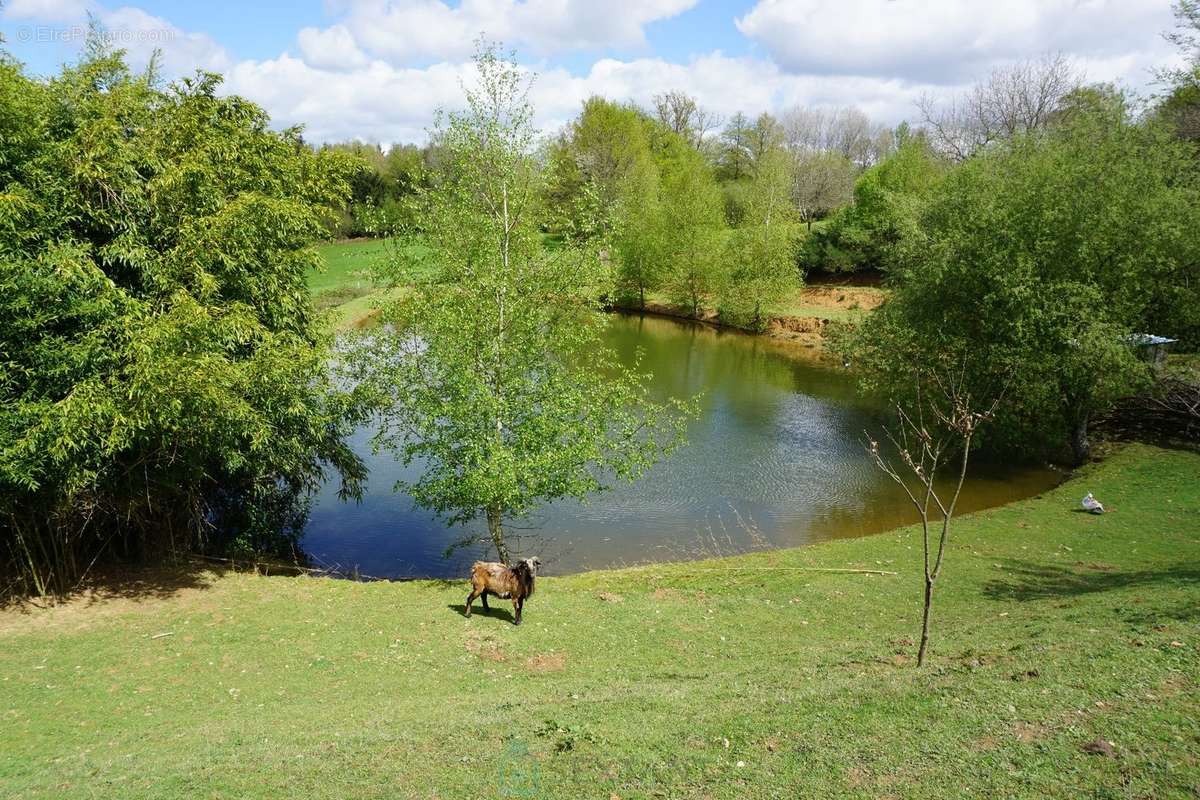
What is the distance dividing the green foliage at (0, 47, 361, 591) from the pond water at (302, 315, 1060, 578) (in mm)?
4813

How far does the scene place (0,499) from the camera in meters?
14.1

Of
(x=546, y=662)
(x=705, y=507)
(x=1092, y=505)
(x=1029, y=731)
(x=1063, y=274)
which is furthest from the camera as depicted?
(x=1063, y=274)

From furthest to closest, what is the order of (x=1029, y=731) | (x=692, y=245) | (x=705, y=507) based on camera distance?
(x=692, y=245)
(x=705, y=507)
(x=1029, y=731)

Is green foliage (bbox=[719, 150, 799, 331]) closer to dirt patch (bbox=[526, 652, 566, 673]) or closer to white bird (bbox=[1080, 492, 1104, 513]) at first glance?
white bird (bbox=[1080, 492, 1104, 513])

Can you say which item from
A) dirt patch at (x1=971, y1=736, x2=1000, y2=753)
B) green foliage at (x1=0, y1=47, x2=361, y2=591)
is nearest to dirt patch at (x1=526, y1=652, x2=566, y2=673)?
dirt patch at (x1=971, y1=736, x2=1000, y2=753)

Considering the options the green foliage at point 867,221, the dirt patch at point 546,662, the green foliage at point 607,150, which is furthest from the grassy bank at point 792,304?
the dirt patch at point 546,662

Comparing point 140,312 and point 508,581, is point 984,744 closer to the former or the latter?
point 508,581

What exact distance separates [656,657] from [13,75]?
663 inches

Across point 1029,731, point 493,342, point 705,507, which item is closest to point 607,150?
point 705,507

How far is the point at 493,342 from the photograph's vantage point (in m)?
18.4

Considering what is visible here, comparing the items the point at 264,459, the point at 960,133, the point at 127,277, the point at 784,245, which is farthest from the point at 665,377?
the point at 960,133

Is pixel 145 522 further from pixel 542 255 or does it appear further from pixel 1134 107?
pixel 1134 107

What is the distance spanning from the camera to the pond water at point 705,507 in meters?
22.0

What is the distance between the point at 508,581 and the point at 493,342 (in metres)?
6.11
